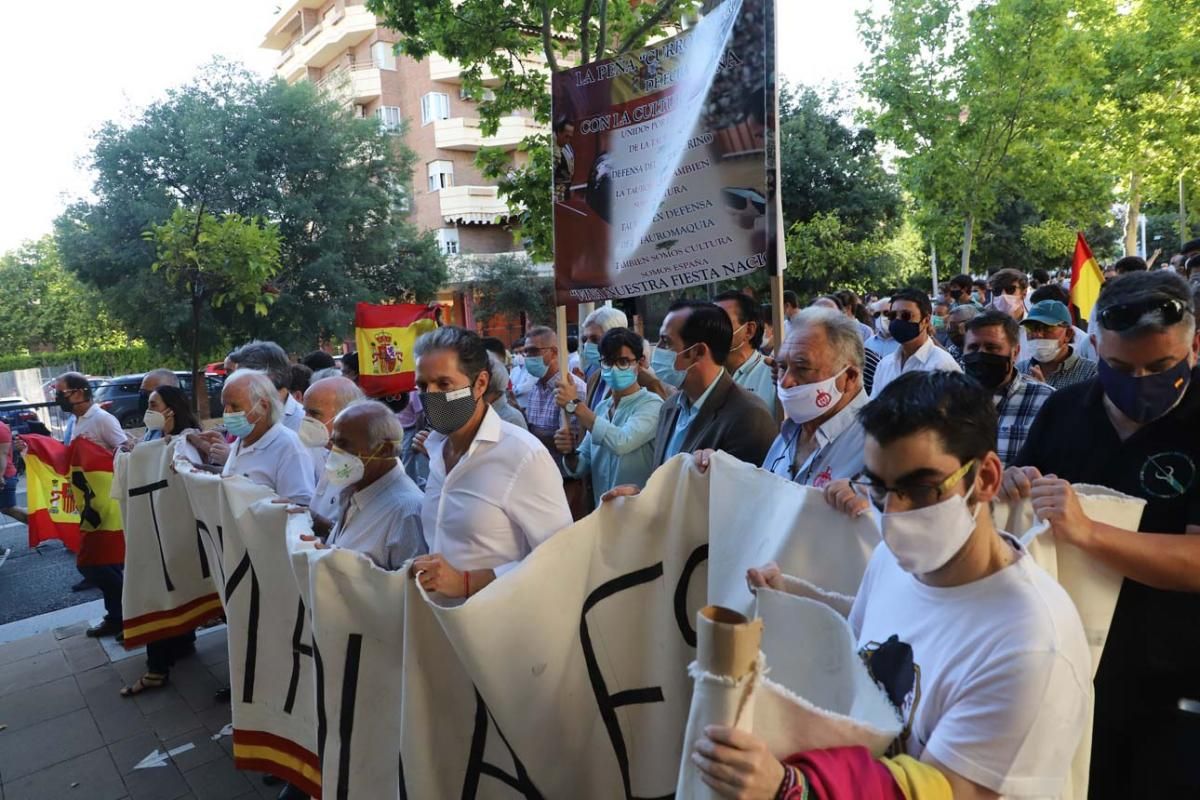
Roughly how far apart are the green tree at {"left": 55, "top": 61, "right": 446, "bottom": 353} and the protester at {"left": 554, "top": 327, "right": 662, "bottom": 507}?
15487mm

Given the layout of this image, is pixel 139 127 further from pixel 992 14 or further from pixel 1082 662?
pixel 1082 662

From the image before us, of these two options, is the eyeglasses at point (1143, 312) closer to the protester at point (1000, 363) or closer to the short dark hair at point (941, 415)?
the short dark hair at point (941, 415)

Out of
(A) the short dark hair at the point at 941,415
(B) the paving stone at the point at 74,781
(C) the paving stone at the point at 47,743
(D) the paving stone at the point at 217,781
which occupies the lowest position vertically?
(C) the paving stone at the point at 47,743

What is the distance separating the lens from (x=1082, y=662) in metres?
1.34

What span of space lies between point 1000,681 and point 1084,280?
807 centimetres

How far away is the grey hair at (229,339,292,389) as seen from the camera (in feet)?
18.9

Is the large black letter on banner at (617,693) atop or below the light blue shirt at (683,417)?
below

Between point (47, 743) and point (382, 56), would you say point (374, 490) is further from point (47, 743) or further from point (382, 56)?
point (382, 56)

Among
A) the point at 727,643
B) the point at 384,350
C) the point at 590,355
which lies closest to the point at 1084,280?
the point at 590,355

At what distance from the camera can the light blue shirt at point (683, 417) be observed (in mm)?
3576

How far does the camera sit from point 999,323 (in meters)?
3.66

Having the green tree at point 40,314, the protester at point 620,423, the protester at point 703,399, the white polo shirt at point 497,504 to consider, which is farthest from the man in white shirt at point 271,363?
the green tree at point 40,314

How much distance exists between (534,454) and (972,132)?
15.4m

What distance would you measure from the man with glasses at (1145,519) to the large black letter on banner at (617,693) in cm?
115
